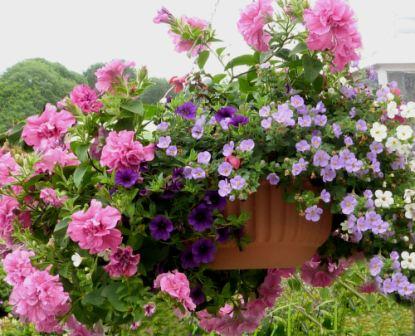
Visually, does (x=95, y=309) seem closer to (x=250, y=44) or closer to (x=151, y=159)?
(x=151, y=159)

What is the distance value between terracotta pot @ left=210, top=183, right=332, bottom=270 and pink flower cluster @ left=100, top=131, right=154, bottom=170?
0.20m

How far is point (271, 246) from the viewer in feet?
4.12

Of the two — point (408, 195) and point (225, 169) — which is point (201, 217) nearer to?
point (225, 169)

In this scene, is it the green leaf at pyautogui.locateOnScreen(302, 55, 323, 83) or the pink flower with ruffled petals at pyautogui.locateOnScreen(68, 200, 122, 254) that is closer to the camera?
the pink flower with ruffled petals at pyautogui.locateOnScreen(68, 200, 122, 254)

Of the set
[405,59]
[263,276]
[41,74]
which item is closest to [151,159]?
[263,276]

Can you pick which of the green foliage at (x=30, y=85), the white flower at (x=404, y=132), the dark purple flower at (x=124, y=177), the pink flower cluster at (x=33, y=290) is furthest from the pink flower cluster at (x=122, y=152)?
the green foliage at (x=30, y=85)

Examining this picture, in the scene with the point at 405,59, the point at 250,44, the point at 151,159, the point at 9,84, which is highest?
the point at 9,84

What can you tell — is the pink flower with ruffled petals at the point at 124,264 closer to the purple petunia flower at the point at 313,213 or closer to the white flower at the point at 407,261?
the purple petunia flower at the point at 313,213

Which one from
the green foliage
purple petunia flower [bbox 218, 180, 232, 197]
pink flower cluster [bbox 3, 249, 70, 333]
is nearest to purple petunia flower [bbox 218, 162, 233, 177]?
purple petunia flower [bbox 218, 180, 232, 197]

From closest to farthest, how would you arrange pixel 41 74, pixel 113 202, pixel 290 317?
pixel 113 202, pixel 290 317, pixel 41 74

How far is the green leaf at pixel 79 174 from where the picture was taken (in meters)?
1.14

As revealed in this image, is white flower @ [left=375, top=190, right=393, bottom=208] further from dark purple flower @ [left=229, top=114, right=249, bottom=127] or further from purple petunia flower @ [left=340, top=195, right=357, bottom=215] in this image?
dark purple flower @ [left=229, top=114, right=249, bottom=127]

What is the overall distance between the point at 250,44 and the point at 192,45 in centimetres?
13

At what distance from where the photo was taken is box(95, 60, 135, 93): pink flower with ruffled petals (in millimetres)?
1214
